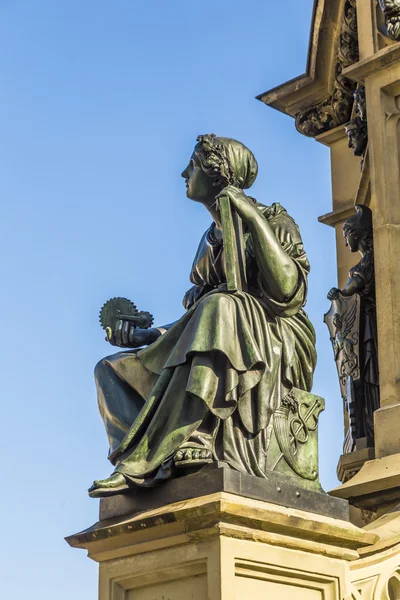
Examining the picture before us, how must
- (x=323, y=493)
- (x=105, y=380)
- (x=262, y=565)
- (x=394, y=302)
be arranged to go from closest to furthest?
(x=262, y=565)
(x=323, y=493)
(x=105, y=380)
(x=394, y=302)

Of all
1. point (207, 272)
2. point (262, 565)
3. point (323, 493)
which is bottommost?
point (262, 565)

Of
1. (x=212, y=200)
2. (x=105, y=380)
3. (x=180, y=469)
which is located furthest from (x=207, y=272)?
(x=180, y=469)

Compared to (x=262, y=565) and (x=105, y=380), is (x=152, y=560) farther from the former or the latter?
(x=105, y=380)

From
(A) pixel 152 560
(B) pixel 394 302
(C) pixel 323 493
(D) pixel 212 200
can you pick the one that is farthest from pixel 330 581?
(B) pixel 394 302

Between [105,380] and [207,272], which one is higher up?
[207,272]

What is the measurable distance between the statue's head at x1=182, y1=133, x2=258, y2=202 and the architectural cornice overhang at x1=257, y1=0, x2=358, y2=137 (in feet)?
11.7

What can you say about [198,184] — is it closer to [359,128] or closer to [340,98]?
[359,128]

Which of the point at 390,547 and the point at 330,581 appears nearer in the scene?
the point at 330,581

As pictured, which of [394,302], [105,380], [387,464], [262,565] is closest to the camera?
[262,565]

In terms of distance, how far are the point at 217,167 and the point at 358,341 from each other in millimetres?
2630

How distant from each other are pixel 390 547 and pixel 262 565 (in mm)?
1176

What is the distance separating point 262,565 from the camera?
5875 millimetres

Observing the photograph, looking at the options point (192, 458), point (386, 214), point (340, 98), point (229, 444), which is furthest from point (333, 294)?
point (192, 458)

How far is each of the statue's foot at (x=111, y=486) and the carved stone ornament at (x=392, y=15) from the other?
448cm
